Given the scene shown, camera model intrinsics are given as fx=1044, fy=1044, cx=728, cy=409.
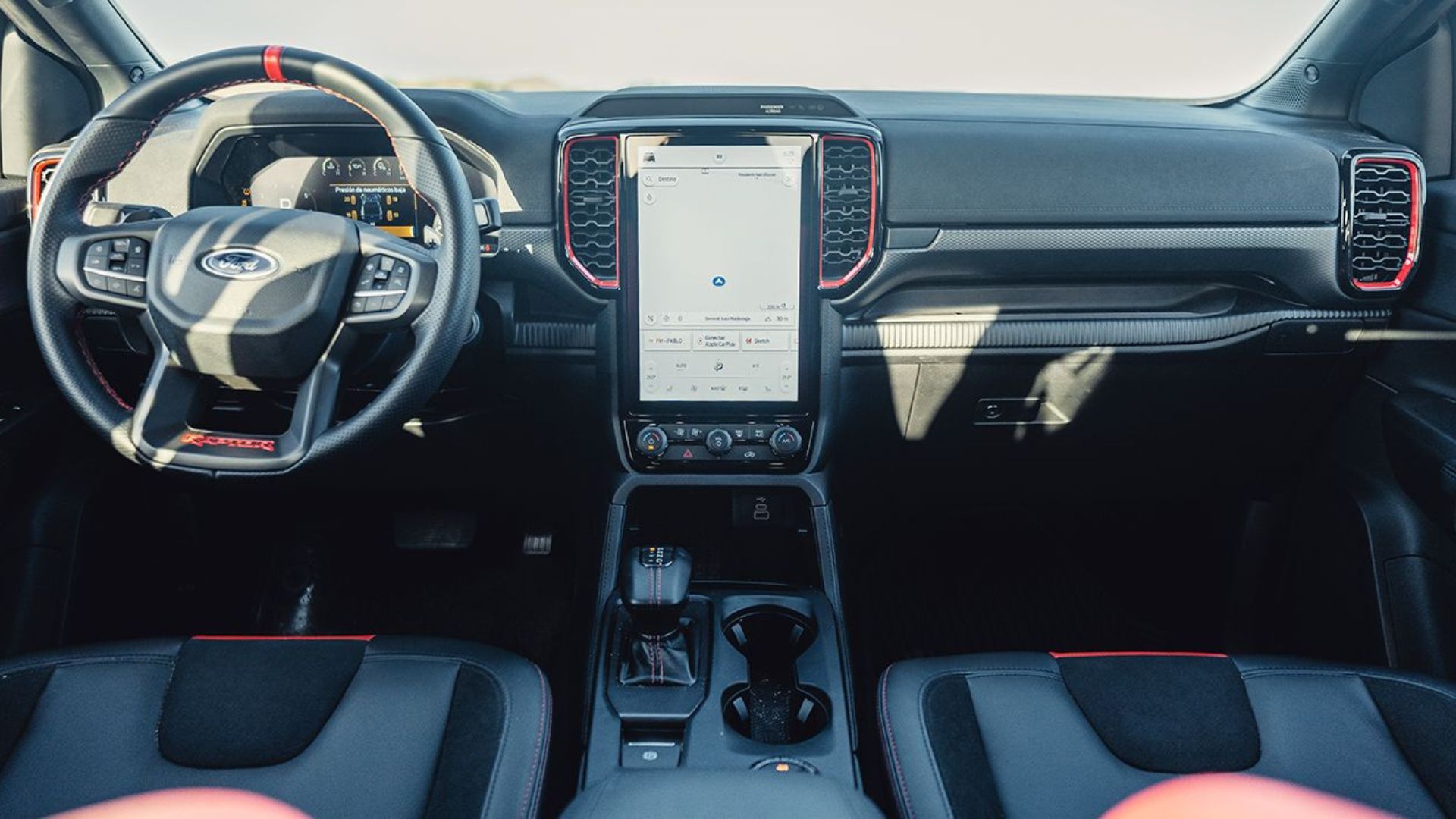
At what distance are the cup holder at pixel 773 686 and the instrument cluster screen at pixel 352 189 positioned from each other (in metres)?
0.89

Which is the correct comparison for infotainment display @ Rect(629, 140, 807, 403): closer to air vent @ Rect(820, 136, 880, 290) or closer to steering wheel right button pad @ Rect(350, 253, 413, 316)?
air vent @ Rect(820, 136, 880, 290)

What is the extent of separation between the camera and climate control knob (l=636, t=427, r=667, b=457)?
1.93m

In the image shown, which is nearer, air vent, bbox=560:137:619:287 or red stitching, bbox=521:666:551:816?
red stitching, bbox=521:666:551:816

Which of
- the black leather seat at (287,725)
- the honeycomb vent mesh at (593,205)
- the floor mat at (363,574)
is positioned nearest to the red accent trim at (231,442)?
the black leather seat at (287,725)

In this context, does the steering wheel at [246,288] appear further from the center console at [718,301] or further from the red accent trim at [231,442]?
the center console at [718,301]

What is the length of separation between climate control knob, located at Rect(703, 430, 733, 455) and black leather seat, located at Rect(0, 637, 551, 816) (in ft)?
1.92

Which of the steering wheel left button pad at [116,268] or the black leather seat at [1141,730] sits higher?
the steering wheel left button pad at [116,268]

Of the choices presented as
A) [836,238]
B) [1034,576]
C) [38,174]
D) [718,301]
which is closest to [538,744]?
[718,301]

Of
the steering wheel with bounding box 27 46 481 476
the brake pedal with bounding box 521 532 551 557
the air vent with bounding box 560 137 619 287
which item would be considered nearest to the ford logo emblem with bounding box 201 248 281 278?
the steering wheel with bounding box 27 46 481 476

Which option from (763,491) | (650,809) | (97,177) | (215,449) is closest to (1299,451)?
(763,491)

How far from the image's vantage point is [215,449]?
1.29 meters

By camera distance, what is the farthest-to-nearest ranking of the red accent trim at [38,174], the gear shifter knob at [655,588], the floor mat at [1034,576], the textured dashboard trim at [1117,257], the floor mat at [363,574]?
the floor mat at [1034,576] → the floor mat at [363,574] → the textured dashboard trim at [1117,257] → the red accent trim at [38,174] → the gear shifter knob at [655,588]

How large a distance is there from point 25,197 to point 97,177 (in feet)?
1.90

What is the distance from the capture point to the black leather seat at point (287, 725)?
1.23 metres
